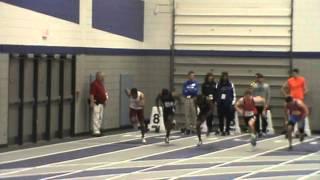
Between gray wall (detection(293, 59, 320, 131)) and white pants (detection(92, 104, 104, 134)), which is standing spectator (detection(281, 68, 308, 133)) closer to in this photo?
gray wall (detection(293, 59, 320, 131))

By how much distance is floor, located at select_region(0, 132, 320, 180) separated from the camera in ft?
48.5

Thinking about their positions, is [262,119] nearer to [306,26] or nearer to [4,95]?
[306,26]

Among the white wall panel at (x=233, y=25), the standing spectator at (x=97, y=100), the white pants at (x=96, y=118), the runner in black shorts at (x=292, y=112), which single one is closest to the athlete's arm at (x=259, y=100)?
the runner in black shorts at (x=292, y=112)

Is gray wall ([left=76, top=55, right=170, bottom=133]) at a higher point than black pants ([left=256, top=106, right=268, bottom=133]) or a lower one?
higher

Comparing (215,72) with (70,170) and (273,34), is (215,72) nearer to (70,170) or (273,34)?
(273,34)

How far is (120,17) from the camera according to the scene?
25.6 metres

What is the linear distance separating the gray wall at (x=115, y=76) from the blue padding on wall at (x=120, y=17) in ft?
3.02

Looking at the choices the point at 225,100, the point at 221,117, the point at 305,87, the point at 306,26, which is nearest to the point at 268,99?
the point at 305,87

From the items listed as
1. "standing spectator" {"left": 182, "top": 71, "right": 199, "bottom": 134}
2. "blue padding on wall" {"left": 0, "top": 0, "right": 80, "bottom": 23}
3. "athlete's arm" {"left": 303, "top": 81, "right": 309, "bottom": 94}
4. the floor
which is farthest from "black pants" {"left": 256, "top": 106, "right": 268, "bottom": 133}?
"blue padding on wall" {"left": 0, "top": 0, "right": 80, "bottom": 23}

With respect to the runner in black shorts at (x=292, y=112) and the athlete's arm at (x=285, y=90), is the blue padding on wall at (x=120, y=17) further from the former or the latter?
the runner in black shorts at (x=292, y=112)

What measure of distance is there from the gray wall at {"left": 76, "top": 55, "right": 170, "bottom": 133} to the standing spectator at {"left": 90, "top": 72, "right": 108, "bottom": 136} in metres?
0.32

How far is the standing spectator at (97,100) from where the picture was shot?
915 inches

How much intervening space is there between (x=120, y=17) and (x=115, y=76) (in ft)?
6.73

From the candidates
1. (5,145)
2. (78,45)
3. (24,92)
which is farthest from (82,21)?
(5,145)
